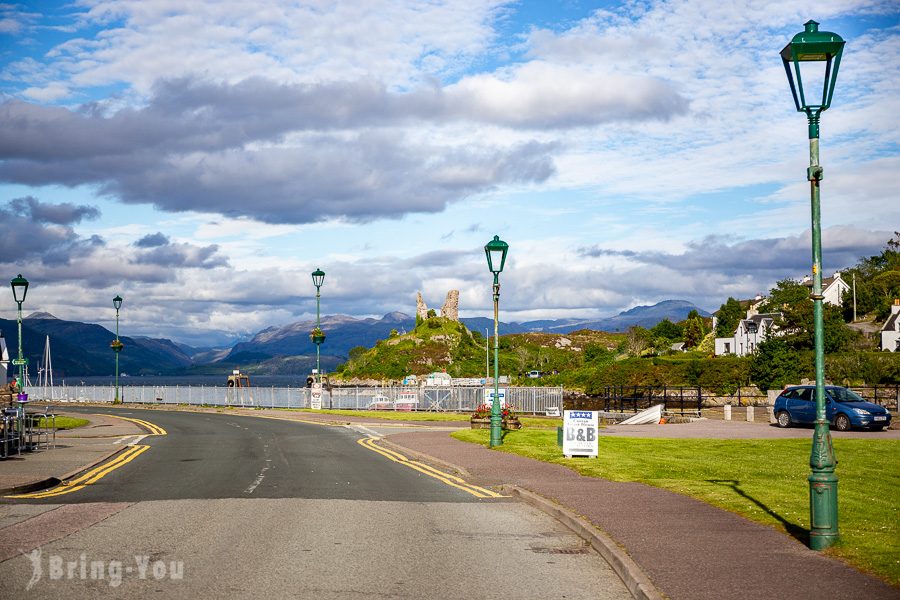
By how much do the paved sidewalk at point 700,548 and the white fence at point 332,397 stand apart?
116ft

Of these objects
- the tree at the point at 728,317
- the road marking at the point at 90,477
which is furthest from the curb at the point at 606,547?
the tree at the point at 728,317

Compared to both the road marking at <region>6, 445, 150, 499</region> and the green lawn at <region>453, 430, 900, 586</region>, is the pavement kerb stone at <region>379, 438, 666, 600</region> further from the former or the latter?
the road marking at <region>6, 445, 150, 499</region>

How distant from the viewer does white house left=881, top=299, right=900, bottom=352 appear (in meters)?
90.1

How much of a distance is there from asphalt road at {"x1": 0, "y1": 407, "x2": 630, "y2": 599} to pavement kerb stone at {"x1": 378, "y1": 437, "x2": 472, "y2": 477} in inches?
48.6

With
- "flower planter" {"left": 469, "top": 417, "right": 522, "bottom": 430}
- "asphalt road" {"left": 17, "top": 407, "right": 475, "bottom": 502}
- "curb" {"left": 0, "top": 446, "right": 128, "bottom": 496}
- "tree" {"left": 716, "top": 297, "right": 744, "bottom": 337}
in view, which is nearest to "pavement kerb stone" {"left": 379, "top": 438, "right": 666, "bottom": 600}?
"asphalt road" {"left": 17, "top": 407, "right": 475, "bottom": 502}

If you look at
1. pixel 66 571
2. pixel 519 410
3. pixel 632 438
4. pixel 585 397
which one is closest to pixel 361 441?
pixel 632 438

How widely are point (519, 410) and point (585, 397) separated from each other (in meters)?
35.8

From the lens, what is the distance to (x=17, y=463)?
21688 mm

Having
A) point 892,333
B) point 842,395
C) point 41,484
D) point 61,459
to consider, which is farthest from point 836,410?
point 892,333

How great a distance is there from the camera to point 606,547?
35.2 feet

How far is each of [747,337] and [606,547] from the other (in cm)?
10816

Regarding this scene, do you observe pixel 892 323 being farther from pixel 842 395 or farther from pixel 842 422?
pixel 842 422

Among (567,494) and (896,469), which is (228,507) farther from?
(896,469)

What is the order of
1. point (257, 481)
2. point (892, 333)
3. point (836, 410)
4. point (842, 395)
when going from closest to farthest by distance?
point (257, 481)
point (836, 410)
point (842, 395)
point (892, 333)
